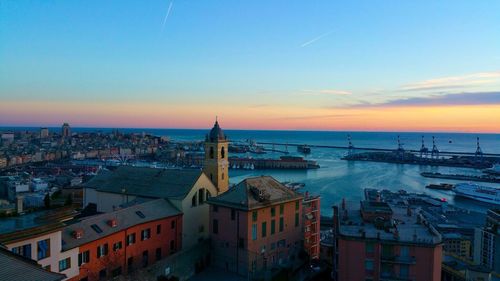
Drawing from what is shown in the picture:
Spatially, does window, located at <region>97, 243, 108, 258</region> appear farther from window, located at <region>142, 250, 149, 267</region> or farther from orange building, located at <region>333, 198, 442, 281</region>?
orange building, located at <region>333, 198, 442, 281</region>

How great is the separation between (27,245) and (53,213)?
3.38 ft

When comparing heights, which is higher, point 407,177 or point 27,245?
point 27,245

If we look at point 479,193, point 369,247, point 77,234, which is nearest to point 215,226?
point 77,234

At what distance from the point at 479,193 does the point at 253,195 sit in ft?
105

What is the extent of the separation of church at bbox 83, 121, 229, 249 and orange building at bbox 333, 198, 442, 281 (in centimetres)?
470

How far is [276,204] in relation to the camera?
39.4 ft

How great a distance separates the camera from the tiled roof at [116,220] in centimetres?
881

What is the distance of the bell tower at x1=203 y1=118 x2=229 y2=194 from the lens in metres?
14.7

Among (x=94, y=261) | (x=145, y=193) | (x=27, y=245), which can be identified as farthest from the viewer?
(x=145, y=193)

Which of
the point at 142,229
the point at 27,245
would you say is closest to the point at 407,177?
the point at 142,229

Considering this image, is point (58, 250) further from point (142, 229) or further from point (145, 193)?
point (145, 193)

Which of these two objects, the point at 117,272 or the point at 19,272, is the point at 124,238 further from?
the point at 19,272

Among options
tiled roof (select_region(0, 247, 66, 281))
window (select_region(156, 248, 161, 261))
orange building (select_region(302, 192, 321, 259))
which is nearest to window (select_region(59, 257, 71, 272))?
window (select_region(156, 248, 161, 261))

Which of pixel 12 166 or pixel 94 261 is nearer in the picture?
pixel 94 261
